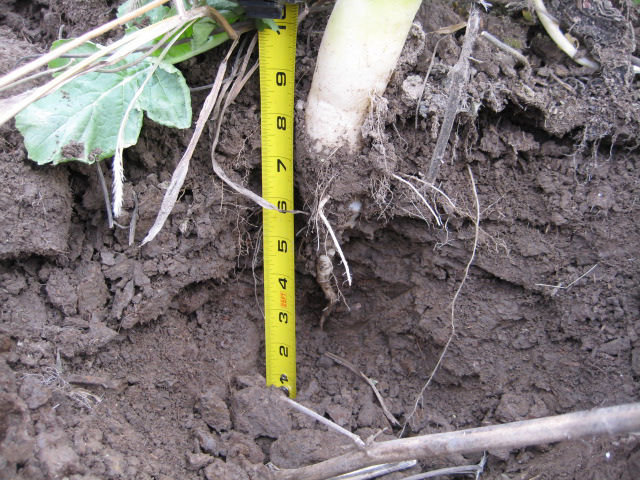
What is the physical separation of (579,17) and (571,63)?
144mm

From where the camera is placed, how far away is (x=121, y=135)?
148 centimetres

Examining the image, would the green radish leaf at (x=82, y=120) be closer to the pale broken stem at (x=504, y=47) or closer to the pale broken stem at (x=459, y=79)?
the pale broken stem at (x=459, y=79)

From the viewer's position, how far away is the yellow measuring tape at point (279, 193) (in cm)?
167

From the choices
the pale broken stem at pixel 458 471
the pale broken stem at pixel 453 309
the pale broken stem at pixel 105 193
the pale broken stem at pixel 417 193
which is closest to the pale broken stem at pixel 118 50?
Answer: the pale broken stem at pixel 105 193

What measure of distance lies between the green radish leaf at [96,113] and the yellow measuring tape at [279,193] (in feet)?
0.87

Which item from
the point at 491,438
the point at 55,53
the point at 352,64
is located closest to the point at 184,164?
the point at 55,53

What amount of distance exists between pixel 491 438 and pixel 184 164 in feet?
3.49

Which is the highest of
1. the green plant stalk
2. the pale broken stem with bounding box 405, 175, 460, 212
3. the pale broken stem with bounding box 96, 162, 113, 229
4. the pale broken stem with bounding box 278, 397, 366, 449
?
the green plant stalk

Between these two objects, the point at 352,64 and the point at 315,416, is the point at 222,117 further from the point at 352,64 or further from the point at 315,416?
the point at 315,416

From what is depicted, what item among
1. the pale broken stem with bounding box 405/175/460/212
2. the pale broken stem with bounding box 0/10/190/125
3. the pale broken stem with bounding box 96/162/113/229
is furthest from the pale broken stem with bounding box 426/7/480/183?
the pale broken stem with bounding box 96/162/113/229

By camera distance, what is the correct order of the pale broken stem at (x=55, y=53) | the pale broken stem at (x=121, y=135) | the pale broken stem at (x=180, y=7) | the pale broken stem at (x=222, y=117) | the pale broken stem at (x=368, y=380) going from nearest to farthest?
the pale broken stem at (x=55, y=53) → the pale broken stem at (x=121, y=135) → the pale broken stem at (x=180, y=7) → the pale broken stem at (x=222, y=117) → the pale broken stem at (x=368, y=380)

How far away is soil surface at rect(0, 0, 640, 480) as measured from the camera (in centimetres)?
152

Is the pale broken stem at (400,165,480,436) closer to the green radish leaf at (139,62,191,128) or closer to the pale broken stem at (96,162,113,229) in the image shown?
the green radish leaf at (139,62,191,128)

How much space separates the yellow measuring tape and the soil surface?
0.05 metres
